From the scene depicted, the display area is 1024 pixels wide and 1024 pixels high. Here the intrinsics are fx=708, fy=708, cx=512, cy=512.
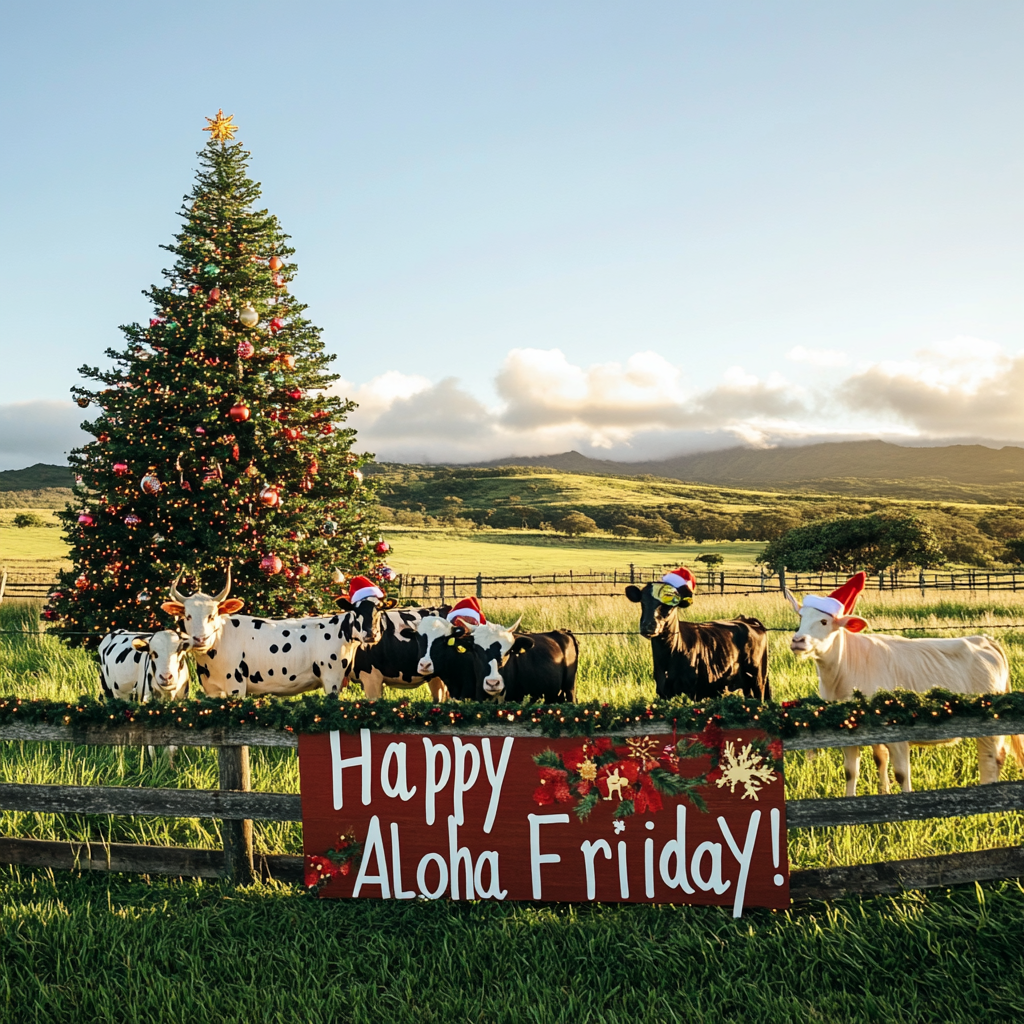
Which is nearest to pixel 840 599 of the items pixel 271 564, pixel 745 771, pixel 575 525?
pixel 745 771

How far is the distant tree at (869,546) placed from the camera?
47.9 metres

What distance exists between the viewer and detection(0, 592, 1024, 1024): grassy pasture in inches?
137

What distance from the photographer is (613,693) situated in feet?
29.8

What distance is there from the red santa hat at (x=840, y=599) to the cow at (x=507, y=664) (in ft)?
7.83

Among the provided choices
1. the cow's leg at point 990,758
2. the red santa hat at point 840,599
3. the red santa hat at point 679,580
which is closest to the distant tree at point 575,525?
the red santa hat at point 679,580

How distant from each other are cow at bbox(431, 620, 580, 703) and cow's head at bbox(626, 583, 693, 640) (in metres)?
1.01

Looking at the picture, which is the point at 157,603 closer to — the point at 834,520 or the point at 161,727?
the point at 161,727

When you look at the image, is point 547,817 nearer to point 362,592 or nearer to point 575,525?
point 362,592

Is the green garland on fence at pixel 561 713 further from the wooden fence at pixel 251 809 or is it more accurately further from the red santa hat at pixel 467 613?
the red santa hat at pixel 467 613

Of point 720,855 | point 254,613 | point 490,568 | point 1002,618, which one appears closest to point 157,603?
point 254,613

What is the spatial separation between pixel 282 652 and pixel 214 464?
4.44 metres

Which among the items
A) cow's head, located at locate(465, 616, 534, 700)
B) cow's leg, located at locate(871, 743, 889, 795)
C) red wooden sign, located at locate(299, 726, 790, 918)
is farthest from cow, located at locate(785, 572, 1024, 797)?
cow's head, located at locate(465, 616, 534, 700)

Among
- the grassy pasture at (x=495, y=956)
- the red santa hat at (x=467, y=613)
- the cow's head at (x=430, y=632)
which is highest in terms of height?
the red santa hat at (x=467, y=613)

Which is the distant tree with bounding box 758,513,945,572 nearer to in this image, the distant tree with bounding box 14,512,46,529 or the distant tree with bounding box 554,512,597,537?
the distant tree with bounding box 554,512,597,537
